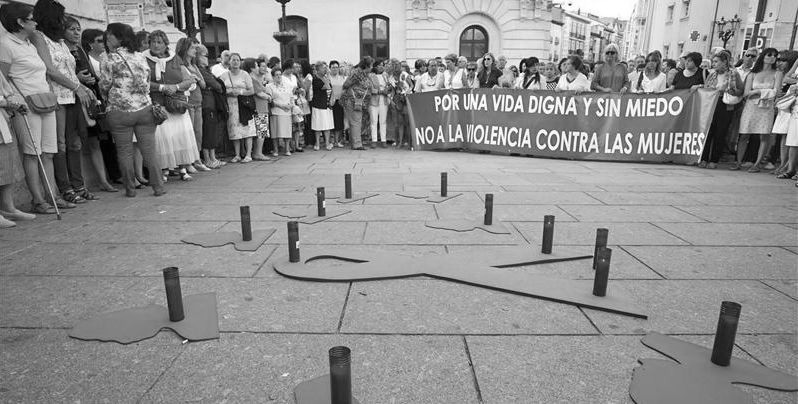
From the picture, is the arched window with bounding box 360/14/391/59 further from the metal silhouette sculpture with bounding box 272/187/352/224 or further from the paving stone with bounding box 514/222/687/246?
the paving stone with bounding box 514/222/687/246

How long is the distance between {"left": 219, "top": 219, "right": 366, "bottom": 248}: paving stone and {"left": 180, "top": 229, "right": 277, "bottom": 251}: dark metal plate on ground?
112mm

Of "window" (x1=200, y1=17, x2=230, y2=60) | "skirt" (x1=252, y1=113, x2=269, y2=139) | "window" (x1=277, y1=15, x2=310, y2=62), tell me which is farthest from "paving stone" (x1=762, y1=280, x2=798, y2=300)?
"window" (x1=200, y1=17, x2=230, y2=60)

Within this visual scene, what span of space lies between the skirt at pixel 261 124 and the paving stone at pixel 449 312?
786 centimetres

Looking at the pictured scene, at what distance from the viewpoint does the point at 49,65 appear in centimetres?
594

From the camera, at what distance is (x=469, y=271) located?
400 cm

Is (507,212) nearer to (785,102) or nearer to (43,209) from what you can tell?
(43,209)

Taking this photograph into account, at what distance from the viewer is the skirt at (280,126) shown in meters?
11.4

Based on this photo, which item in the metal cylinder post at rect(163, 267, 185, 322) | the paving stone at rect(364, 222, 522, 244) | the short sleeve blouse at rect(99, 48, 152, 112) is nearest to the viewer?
the metal cylinder post at rect(163, 267, 185, 322)

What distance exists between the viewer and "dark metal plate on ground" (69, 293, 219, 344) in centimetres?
299

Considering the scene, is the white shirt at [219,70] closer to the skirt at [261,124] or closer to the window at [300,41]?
the skirt at [261,124]

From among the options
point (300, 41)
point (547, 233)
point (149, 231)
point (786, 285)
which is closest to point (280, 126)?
point (149, 231)

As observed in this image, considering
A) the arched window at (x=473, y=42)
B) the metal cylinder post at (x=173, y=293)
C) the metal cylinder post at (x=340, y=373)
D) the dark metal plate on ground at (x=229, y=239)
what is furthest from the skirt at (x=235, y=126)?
the arched window at (x=473, y=42)

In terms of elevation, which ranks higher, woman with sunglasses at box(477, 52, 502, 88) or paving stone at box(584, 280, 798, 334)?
woman with sunglasses at box(477, 52, 502, 88)

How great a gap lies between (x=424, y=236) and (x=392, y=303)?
5.49 ft
